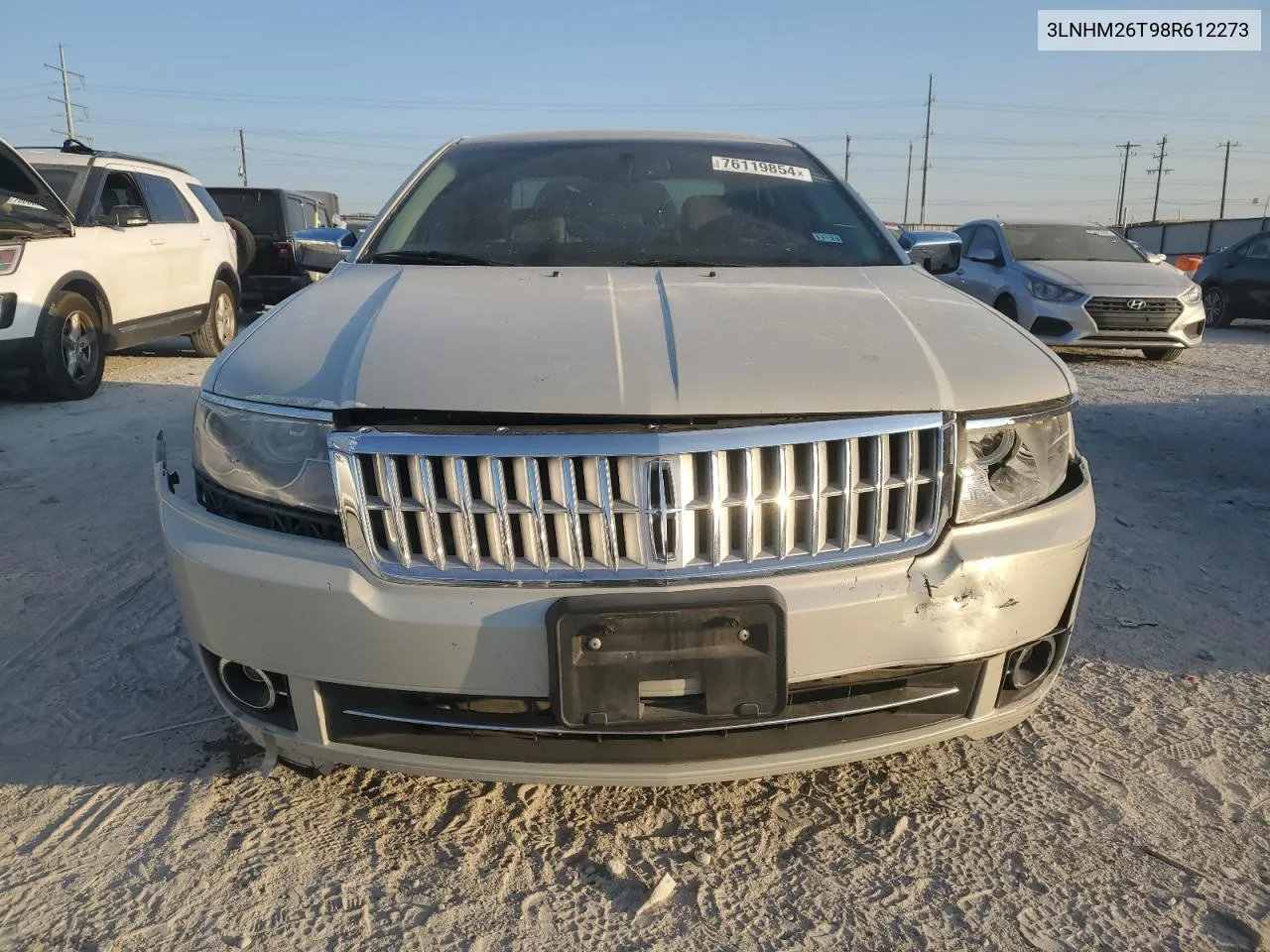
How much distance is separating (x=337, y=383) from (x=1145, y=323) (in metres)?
9.00

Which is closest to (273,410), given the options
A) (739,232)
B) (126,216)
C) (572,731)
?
(572,731)

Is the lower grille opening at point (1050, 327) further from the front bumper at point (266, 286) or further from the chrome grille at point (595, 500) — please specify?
the front bumper at point (266, 286)

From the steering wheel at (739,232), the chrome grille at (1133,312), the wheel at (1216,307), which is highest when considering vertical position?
the steering wheel at (739,232)

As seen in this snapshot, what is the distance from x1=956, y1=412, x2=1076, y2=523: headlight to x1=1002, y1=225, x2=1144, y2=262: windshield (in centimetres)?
860

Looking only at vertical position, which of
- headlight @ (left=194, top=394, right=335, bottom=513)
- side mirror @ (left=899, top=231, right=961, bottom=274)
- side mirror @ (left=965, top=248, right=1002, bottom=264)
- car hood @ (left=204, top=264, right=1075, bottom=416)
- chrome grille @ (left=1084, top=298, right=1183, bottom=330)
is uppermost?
side mirror @ (left=899, top=231, right=961, bottom=274)

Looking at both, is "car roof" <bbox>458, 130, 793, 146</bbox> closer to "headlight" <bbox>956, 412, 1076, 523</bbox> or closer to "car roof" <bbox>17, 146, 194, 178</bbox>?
"headlight" <bbox>956, 412, 1076, 523</bbox>

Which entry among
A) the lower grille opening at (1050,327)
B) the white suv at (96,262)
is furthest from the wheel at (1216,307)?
the white suv at (96,262)

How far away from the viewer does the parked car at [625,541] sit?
1715mm

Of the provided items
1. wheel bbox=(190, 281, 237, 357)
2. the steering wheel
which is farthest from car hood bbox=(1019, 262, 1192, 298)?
wheel bbox=(190, 281, 237, 357)

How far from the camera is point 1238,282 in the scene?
12.3 metres

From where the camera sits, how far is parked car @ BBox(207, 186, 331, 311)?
38.0 ft

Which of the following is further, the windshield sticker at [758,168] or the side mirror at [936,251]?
the side mirror at [936,251]

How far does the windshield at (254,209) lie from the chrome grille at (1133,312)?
967 centimetres

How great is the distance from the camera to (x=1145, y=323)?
8.88m
